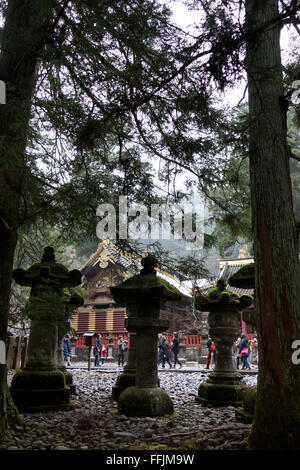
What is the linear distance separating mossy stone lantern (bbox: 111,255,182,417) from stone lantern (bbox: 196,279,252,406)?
1.23 meters

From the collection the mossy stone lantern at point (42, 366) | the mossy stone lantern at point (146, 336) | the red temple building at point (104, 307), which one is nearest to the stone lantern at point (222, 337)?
the mossy stone lantern at point (146, 336)

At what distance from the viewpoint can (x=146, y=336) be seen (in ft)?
16.3

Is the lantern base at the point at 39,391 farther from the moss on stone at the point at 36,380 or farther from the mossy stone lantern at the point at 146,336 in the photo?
the mossy stone lantern at the point at 146,336

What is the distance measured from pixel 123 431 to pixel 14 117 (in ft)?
11.3

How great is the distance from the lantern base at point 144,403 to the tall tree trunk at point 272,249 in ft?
6.82

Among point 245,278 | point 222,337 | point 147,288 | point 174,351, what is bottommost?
point 174,351

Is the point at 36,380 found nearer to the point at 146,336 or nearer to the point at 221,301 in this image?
the point at 146,336

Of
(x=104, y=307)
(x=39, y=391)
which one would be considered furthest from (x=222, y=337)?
(x=104, y=307)

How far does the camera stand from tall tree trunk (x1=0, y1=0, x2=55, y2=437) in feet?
9.96

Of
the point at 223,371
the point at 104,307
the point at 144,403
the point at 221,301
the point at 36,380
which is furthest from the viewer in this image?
the point at 104,307

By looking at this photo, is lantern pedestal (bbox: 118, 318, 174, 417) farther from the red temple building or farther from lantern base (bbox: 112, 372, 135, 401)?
the red temple building

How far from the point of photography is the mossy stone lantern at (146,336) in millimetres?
4727

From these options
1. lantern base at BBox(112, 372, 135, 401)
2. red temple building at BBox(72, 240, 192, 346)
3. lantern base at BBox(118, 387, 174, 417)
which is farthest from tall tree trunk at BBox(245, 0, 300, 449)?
red temple building at BBox(72, 240, 192, 346)
